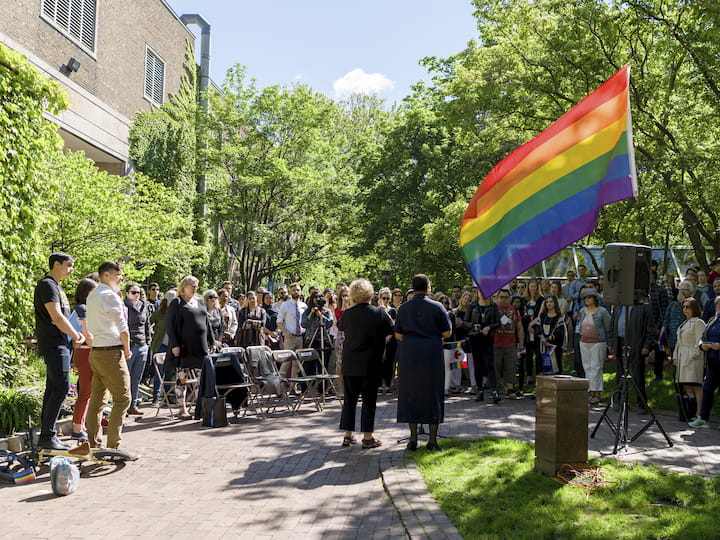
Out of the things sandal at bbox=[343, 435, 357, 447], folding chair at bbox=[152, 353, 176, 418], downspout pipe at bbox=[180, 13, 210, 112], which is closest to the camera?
sandal at bbox=[343, 435, 357, 447]

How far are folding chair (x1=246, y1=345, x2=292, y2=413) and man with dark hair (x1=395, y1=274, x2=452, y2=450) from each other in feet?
11.5

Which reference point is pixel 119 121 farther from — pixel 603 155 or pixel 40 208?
pixel 603 155

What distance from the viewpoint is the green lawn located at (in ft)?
17.8

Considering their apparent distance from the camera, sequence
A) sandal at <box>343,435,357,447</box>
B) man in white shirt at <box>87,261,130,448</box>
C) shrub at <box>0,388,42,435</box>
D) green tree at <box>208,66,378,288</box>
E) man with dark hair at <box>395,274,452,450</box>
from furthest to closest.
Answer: green tree at <box>208,66,378,288</box>, sandal at <box>343,435,357,447</box>, shrub at <box>0,388,42,435</box>, man with dark hair at <box>395,274,452,450</box>, man in white shirt at <box>87,261,130,448</box>

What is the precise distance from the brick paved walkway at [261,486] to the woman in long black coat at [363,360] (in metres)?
0.36

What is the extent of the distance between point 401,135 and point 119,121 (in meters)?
11.8

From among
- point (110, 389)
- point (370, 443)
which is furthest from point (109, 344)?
point (370, 443)

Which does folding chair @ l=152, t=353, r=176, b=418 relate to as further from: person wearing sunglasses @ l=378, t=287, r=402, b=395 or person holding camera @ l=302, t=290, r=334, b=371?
person wearing sunglasses @ l=378, t=287, r=402, b=395

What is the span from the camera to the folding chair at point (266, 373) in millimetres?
11359

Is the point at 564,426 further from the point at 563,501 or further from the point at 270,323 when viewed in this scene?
the point at 270,323

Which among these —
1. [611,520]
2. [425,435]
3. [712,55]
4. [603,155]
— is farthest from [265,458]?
[712,55]

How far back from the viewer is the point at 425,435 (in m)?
9.36

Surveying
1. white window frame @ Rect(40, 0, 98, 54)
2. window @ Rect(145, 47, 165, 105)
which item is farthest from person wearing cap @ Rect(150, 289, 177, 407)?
window @ Rect(145, 47, 165, 105)

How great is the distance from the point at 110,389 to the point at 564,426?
15.8ft
